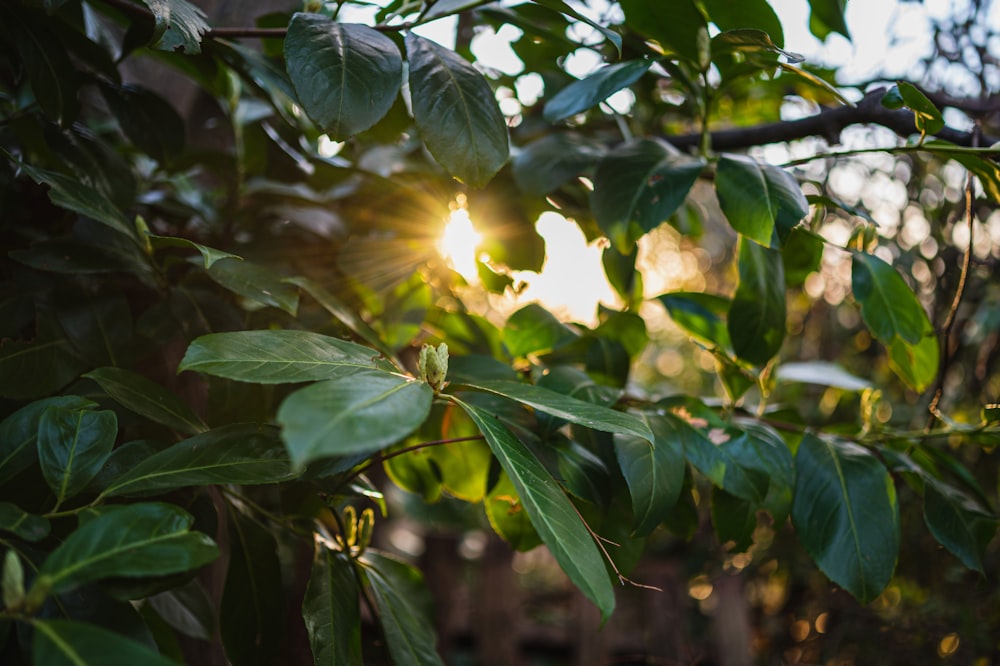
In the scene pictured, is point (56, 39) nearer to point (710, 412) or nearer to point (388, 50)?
point (388, 50)

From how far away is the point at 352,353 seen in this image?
1.76 ft

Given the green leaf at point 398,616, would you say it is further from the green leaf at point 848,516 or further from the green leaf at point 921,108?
the green leaf at point 921,108

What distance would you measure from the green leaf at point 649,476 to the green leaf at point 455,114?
0.98 feet

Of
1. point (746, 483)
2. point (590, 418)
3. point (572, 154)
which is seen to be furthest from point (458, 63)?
point (746, 483)

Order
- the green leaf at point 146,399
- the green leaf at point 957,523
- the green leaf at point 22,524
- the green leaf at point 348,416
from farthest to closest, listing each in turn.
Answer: the green leaf at point 957,523 < the green leaf at point 146,399 < the green leaf at point 22,524 < the green leaf at point 348,416

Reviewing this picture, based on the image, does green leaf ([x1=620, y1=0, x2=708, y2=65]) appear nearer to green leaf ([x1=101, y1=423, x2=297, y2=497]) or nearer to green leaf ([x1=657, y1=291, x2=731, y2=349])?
green leaf ([x1=657, y1=291, x2=731, y2=349])

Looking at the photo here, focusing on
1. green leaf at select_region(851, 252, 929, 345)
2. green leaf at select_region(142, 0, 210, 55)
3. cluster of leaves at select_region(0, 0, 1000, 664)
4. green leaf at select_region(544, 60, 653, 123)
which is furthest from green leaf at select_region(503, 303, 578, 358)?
green leaf at select_region(142, 0, 210, 55)

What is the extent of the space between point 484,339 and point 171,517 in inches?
24.5

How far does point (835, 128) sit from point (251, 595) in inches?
33.9

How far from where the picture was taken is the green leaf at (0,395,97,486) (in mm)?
527

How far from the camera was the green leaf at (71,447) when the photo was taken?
50 centimetres

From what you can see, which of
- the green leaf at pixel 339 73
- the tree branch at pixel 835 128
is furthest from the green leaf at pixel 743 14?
the green leaf at pixel 339 73

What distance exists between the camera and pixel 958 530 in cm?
79

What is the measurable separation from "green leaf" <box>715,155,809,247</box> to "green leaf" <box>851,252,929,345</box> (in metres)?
0.20
